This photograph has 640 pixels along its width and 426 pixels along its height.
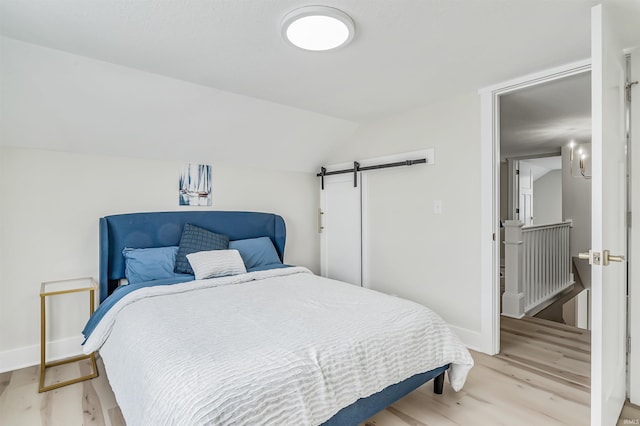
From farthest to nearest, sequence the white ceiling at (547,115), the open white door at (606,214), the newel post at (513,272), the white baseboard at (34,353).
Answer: the newel post at (513,272) → the white ceiling at (547,115) → the white baseboard at (34,353) → the open white door at (606,214)

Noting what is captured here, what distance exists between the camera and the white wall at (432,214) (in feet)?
9.30

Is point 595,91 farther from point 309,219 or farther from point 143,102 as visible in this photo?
point 309,219

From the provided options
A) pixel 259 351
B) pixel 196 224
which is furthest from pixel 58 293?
pixel 259 351

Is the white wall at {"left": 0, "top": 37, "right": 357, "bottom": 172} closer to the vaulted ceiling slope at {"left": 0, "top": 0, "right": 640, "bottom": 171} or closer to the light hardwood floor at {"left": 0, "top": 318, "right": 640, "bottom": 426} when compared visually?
the vaulted ceiling slope at {"left": 0, "top": 0, "right": 640, "bottom": 171}

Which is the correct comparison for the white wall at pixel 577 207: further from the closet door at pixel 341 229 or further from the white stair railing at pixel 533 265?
the closet door at pixel 341 229

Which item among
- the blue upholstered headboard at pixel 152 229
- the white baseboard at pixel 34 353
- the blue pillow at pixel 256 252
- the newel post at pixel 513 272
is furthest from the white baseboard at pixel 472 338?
the white baseboard at pixel 34 353

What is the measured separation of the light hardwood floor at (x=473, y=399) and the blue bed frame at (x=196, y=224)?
181mm

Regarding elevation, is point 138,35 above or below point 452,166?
above

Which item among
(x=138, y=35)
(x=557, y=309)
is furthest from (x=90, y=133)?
(x=557, y=309)

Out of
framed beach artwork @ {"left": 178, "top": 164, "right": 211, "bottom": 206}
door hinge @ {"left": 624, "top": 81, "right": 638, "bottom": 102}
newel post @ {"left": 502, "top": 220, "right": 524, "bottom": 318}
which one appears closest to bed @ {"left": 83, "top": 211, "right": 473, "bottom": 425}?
framed beach artwork @ {"left": 178, "top": 164, "right": 211, "bottom": 206}

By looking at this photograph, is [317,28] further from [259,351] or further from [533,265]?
[533,265]

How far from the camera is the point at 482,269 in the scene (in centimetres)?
274

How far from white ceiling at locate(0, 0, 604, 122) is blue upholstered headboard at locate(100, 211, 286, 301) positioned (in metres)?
1.26

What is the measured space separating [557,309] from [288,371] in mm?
4740
